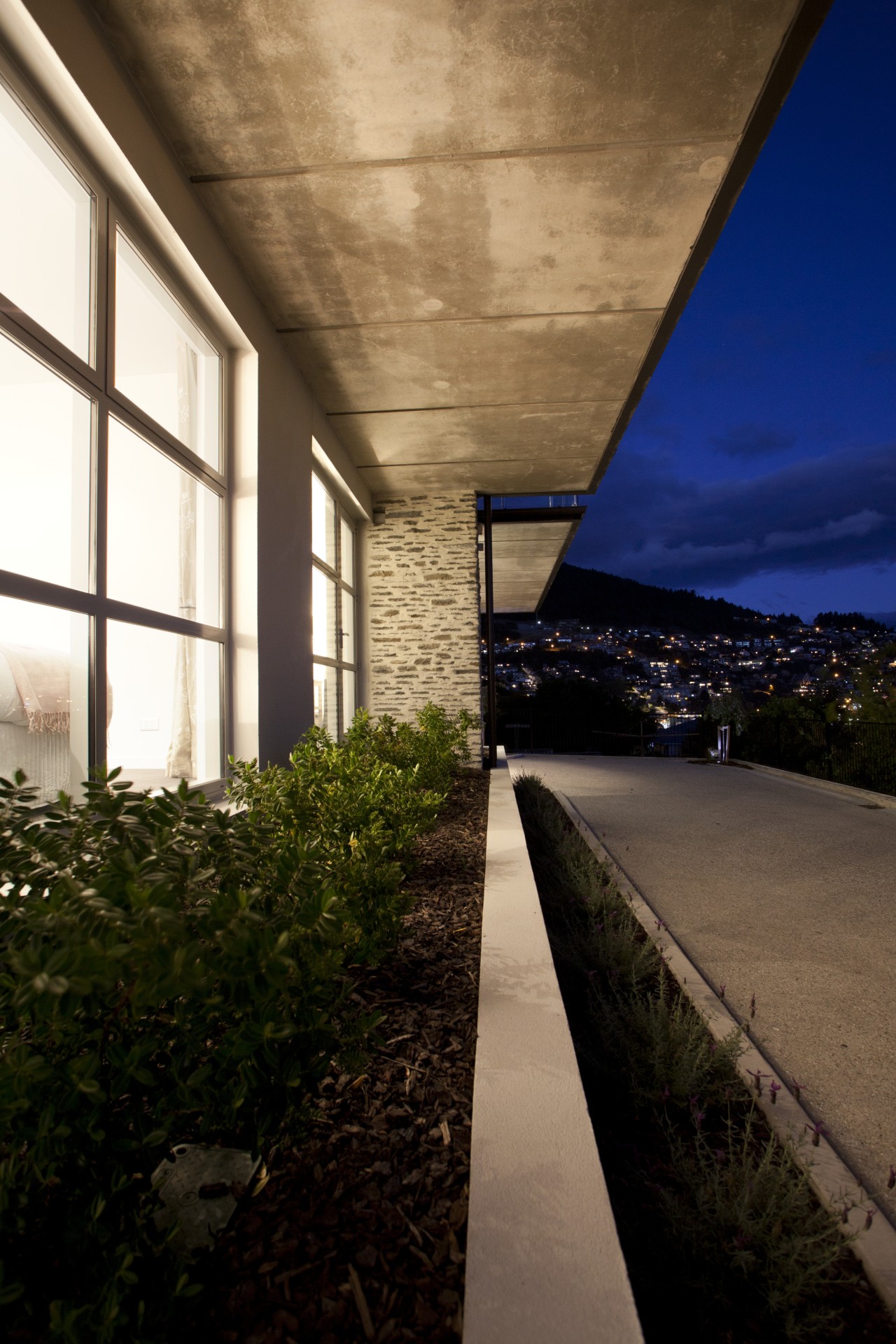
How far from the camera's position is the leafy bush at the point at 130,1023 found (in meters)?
0.82

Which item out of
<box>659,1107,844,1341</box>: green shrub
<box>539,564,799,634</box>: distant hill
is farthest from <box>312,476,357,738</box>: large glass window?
<box>539,564,799,634</box>: distant hill

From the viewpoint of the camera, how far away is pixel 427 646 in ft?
31.2

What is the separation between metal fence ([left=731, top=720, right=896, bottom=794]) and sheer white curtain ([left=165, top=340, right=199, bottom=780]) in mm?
→ 9229

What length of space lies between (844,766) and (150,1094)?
1251 cm

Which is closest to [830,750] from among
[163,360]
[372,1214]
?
[163,360]

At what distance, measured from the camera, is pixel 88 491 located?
3133 millimetres

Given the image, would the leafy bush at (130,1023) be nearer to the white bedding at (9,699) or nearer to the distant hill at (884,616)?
the white bedding at (9,699)

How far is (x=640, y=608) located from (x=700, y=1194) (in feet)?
185

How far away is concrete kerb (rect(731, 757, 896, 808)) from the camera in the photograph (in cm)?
753

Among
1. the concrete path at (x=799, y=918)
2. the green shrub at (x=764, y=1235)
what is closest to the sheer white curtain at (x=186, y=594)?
the concrete path at (x=799, y=918)

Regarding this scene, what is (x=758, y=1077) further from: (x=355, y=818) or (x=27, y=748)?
(x=27, y=748)

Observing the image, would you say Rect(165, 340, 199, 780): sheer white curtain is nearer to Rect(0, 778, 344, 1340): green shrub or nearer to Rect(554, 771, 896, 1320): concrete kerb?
Rect(554, 771, 896, 1320): concrete kerb

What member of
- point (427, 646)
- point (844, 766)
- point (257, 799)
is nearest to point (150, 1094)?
point (257, 799)

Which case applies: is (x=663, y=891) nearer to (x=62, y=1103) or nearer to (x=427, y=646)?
(x=62, y=1103)
